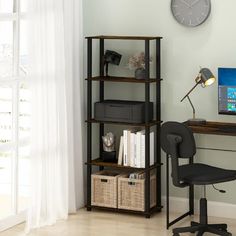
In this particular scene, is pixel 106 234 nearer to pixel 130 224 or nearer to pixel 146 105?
pixel 130 224

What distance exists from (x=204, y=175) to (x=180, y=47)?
131cm

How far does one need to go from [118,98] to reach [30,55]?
3.88ft

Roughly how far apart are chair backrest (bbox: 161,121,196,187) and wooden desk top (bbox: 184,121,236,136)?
459 mm

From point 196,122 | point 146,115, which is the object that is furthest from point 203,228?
point 146,115

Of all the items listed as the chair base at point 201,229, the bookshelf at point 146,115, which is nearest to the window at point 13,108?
the bookshelf at point 146,115

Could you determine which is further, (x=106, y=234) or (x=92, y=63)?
(x=92, y=63)

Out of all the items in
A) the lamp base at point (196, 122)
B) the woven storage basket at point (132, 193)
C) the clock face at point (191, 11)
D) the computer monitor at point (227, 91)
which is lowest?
the woven storage basket at point (132, 193)

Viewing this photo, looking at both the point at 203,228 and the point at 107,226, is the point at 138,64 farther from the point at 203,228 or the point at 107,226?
the point at 203,228

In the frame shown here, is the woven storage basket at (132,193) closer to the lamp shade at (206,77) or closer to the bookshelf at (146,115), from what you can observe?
the bookshelf at (146,115)

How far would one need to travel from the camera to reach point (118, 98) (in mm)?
6320

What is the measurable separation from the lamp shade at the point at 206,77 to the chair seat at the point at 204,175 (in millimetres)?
702

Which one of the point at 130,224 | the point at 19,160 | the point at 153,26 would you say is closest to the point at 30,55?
the point at 19,160

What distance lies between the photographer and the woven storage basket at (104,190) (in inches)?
239

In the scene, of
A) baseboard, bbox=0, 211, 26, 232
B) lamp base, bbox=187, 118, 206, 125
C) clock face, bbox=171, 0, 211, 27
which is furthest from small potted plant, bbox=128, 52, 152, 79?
baseboard, bbox=0, 211, 26, 232
